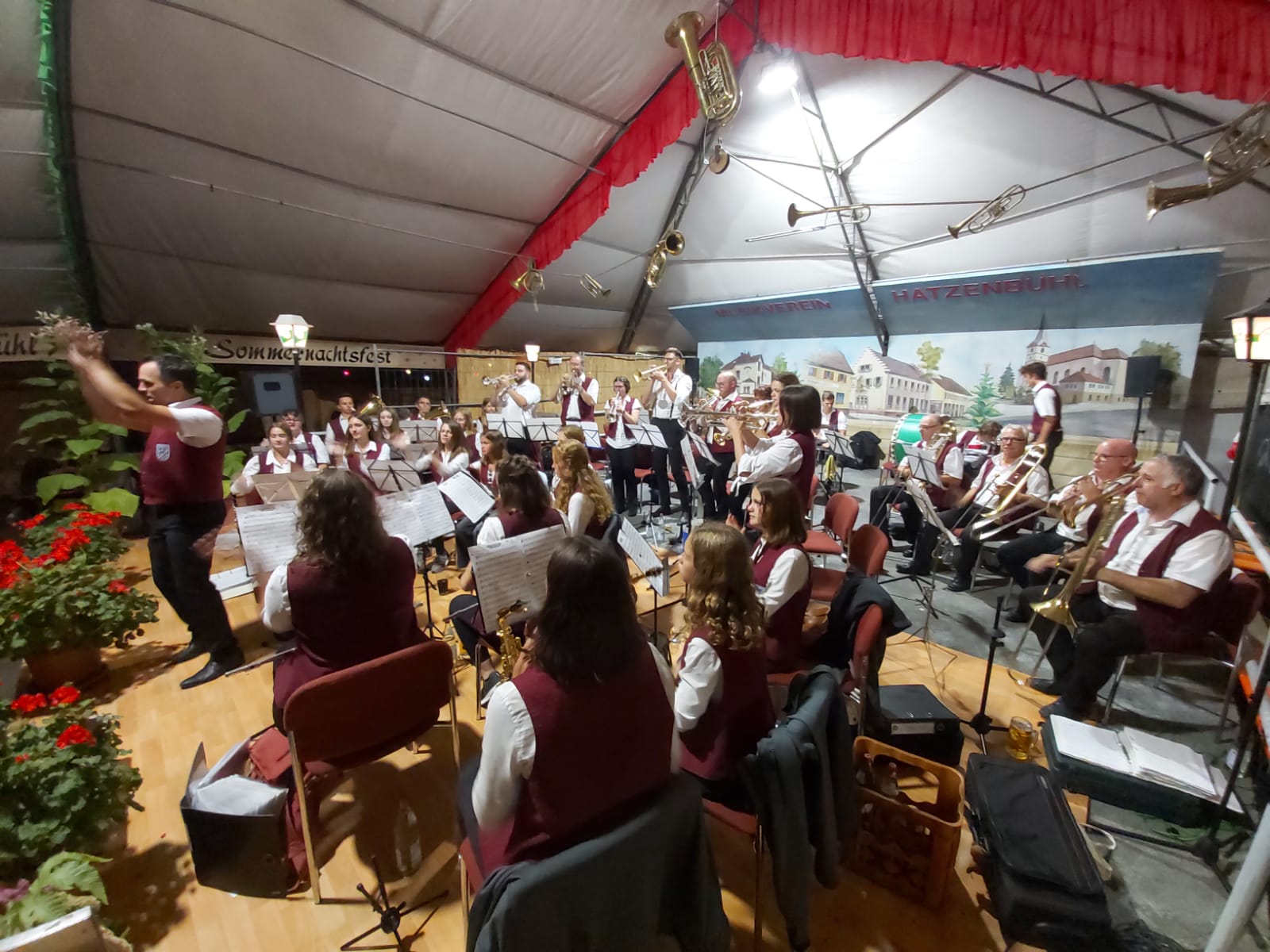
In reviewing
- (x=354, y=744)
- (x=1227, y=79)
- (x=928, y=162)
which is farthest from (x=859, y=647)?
(x=928, y=162)

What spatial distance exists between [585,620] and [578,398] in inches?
248

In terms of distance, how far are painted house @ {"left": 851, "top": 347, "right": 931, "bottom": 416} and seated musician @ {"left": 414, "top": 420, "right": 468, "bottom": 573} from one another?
7.85 meters

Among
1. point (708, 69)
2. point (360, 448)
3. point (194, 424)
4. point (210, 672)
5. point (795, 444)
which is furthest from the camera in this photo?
point (360, 448)

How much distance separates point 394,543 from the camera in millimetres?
2078

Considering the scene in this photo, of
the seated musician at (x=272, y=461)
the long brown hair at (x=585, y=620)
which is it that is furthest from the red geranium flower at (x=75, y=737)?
the seated musician at (x=272, y=461)

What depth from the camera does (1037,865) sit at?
5.50ft

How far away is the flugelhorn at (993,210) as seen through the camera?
606 centimetres

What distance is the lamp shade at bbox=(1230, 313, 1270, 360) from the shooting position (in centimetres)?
260

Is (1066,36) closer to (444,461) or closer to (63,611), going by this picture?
(444,461)

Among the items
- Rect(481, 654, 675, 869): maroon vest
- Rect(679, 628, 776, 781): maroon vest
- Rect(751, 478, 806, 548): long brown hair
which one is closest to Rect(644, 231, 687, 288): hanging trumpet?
Rect(751, 478, 806, 548): long brown hair

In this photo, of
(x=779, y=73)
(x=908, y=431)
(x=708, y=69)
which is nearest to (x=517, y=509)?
(x=708, y=69)

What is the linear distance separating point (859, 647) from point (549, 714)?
52.7 inches

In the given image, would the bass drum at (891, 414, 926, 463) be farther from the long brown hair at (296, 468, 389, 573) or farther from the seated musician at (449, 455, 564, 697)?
the long brown hair at (296, 468, 389, 573)

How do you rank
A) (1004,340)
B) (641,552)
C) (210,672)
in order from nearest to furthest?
(641,552) < (210,672) < (1004,340)
